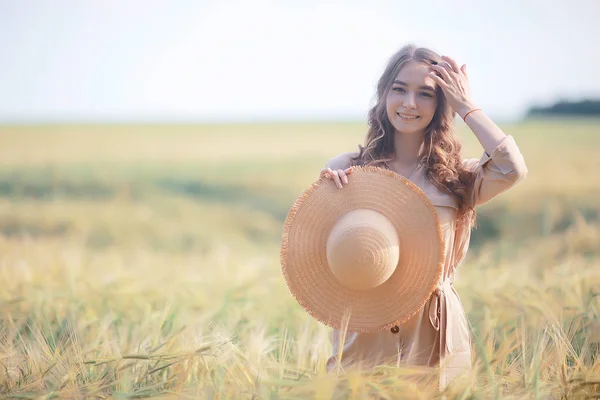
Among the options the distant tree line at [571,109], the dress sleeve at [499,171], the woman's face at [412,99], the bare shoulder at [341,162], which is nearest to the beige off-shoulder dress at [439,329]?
the dress sleeve at [499,171]

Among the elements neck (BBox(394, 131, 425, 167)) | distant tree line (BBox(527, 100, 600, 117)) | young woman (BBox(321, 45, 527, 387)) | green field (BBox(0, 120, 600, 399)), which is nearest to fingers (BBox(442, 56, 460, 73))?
young woman (BBox(321, 45, 527, 387))

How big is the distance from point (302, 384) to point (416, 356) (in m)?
0.68

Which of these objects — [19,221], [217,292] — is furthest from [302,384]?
[19,221]

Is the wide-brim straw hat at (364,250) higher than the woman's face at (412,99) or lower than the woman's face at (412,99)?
lower

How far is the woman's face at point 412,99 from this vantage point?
2660 millimetres

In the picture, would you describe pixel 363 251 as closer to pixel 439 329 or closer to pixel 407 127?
pixel 439 329

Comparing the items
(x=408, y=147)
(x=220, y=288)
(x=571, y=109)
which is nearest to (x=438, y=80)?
(x=408, y=147)

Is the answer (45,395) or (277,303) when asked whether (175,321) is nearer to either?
(277,303)

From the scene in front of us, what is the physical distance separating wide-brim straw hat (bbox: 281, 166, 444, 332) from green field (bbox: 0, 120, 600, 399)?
0.26 meters

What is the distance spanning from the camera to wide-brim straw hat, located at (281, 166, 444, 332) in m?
2.46

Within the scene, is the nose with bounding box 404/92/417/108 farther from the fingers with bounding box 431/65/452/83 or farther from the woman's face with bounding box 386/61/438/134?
the fingers with bounding box 431/65/452/83

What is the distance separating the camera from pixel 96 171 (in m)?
13.6

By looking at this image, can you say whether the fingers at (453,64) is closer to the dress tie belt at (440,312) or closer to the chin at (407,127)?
the chin at (407,127)

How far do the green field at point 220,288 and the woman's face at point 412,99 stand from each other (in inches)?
37.6
